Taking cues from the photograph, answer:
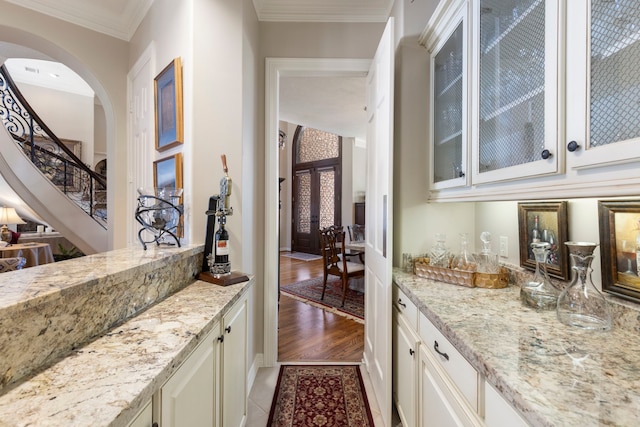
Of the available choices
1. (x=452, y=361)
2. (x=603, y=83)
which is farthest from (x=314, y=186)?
(x=603, y=83)

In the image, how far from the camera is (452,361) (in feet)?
3.35

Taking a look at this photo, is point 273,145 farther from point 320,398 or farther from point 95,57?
point 320,398

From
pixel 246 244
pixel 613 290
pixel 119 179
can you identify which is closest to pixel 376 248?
pixel 246 244

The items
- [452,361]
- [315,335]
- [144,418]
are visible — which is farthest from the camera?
[315,335]

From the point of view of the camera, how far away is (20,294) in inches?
29.7

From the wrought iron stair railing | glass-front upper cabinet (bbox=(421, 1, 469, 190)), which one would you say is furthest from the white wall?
glass-front upper cabinet (bbox=(421, 1, 469, 190))

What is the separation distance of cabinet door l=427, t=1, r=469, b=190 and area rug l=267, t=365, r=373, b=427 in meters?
1.53

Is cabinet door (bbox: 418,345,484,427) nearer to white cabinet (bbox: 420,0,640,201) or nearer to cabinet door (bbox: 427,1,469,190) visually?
white cabinet (bbox: 420,0,640,201)

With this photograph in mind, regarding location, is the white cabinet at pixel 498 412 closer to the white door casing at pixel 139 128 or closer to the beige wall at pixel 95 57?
the white door casing at pixel 139 128

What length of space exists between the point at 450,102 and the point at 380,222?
0.81 m

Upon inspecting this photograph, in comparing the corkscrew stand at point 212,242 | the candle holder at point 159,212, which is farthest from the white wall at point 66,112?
the corkscrew stand at point 212,242

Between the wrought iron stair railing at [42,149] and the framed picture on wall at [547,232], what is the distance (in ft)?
14.5

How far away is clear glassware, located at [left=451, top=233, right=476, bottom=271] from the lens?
5.15 feet

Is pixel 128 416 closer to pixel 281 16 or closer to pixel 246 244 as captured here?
pixel 246 244
